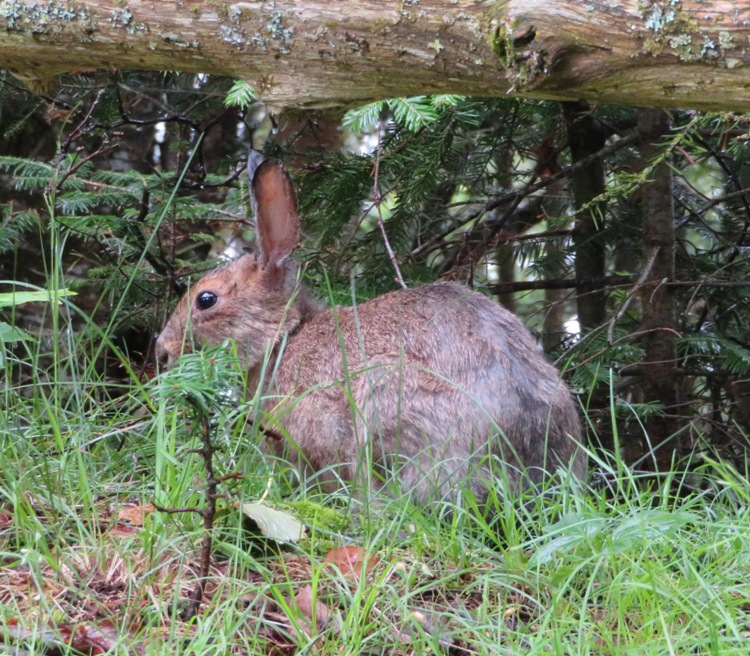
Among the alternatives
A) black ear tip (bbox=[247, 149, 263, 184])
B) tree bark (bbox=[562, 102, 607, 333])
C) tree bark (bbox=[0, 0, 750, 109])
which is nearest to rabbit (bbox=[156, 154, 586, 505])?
black ear tip (bbox=[247, 149, 263, 184])

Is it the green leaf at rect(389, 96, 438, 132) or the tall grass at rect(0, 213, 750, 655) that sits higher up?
the green leaf at rect(389, 96, 438, 132)

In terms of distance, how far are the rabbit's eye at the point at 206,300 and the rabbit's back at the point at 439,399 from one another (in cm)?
102

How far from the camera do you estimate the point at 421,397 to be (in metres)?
4.29

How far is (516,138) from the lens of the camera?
6.16 metres

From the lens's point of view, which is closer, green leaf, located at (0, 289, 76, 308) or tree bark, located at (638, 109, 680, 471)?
green leaf, located at (0, 289, 76, 308)

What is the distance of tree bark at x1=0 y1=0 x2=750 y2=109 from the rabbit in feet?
3.18

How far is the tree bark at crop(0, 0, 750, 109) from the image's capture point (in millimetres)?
3275

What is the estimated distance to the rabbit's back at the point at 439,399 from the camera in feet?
13.7

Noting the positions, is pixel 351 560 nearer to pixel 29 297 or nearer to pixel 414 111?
pixel 29 297

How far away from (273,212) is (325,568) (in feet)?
8.21

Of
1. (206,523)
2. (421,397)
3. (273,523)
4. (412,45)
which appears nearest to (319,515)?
(273,523)

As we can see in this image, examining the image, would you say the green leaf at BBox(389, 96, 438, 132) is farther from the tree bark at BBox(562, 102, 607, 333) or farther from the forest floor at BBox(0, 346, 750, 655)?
the forest floor at BBox(0, 346, 750, 655)

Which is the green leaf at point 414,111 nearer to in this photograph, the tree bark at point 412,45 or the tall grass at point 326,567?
the tree bark at point 412,45

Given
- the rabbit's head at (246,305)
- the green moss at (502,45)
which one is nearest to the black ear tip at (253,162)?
the rabbit's head at (246,305)
